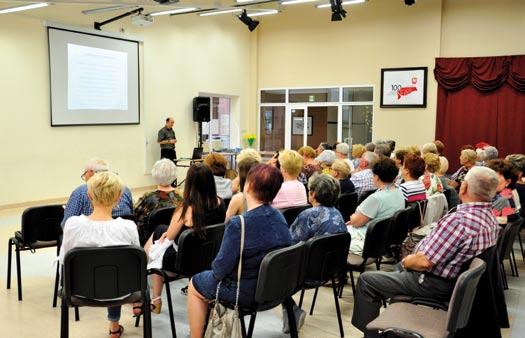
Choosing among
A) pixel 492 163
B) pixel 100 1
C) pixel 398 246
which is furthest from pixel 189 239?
pixel 100 1

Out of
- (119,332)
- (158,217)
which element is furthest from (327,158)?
(119,332)

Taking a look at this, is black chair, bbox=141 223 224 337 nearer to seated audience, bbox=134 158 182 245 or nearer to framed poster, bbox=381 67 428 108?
seated audience, bbox=134 158 182 245

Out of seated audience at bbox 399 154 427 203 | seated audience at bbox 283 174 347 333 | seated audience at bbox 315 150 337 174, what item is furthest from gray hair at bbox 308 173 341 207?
seated audience at bbox 315 150 337 174

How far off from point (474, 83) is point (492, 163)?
6.79 meters

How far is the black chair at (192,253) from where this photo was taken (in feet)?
9.45

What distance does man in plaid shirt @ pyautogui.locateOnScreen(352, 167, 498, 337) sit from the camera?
2477mm

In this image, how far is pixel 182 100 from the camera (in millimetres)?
10906

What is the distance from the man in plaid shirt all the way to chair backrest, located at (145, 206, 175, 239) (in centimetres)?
144

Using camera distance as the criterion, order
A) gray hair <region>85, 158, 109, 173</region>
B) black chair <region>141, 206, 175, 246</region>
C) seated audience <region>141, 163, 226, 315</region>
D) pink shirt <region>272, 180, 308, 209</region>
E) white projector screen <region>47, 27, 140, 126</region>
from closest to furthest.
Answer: seated audience <region>141, 163, 226, 315</region>
black chair <region>141, 206, 175, 246</region>
gray hair <region>85, 158, 109, 173</region>
pink shirt <region>272, 180, 308, 209</region>
white projector screen <region>47, 27, 140, 126</region>

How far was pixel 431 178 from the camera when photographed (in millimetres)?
4902

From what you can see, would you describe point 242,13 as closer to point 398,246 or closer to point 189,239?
point 398,246

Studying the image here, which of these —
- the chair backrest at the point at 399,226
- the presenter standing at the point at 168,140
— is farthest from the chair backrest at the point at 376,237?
the presenter standing at the point at 168,140

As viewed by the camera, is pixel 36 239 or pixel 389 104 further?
pixel 389 104

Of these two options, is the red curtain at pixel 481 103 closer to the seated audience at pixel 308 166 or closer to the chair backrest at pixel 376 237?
the seated audience at pixel 308 166
